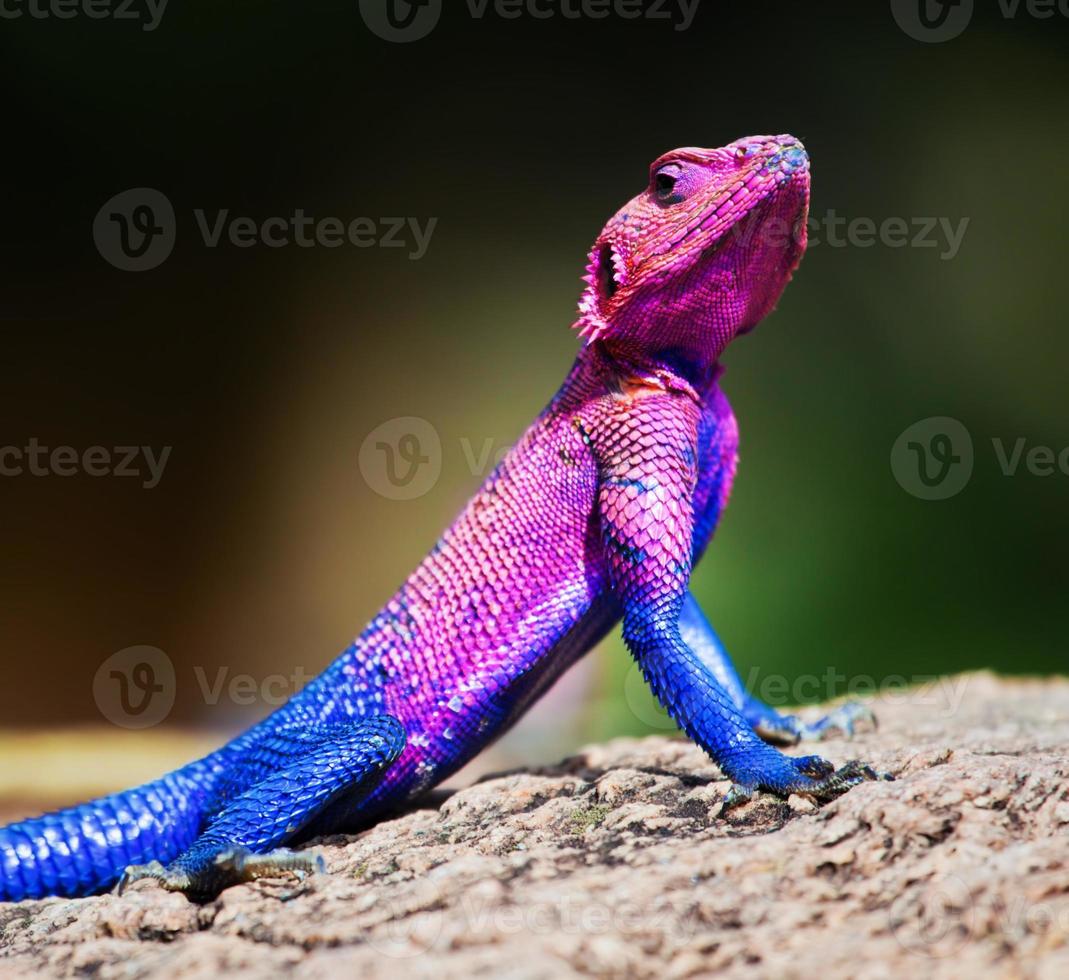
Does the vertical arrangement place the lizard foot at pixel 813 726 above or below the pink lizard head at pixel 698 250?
below

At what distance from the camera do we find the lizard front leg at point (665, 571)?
3.12m

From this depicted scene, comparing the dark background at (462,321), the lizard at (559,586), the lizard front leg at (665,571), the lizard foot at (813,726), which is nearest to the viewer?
the lizard front leg at (665,571)

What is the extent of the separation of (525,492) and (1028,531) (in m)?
5.24

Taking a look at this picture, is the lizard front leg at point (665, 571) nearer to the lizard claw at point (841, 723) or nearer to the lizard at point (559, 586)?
the lizard at point (559, 586)

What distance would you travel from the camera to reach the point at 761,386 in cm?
765

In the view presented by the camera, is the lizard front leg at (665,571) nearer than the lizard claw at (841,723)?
Yes

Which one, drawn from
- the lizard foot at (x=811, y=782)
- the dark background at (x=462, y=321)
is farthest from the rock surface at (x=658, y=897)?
the dark background at (x=462, y=321)

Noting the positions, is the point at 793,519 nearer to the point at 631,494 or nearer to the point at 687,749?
the point at 687,749

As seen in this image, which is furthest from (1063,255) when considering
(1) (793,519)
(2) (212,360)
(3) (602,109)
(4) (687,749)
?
(2) (212,360)

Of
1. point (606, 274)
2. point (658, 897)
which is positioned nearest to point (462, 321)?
point (606, 274)

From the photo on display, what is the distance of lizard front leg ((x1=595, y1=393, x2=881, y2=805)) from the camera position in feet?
10.2

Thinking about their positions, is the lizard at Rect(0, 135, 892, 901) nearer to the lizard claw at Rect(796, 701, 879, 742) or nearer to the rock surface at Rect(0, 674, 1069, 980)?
the rock surface at Rect(0, 674, 1069, 980)

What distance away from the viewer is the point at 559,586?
3551mm

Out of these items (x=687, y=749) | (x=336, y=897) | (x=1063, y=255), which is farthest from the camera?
(x=1063, y=255)
